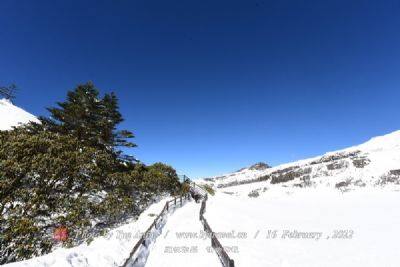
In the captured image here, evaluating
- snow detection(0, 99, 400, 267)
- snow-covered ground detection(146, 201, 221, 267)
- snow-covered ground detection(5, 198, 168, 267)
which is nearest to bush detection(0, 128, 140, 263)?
Result: snow-covered ground detection(5, 198, 168, 267)

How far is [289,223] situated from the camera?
1808 centimetres

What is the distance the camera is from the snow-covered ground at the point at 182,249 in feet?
32.6

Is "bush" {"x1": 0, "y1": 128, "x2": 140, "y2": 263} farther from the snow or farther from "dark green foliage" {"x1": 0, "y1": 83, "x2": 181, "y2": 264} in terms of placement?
the snow

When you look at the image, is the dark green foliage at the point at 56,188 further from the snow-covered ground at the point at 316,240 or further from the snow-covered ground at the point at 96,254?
the snow-covered ground at the point at 316,240

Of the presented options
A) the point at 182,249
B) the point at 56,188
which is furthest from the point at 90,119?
the point at 182,249

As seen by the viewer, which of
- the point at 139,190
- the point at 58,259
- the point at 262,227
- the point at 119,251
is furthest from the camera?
the point at 139,190

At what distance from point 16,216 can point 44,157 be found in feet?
11.1

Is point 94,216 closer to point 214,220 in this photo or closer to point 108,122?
point 214,220

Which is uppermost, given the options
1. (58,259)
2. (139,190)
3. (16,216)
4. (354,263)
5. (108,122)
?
(108,122)

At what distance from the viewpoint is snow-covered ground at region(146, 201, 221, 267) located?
994 cm

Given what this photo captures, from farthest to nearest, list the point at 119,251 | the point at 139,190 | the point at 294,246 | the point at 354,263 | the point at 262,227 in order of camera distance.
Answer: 1. the point at 139,190
2. the point at 262,227
3. the point at 294,246
4. the point at 119,251
5. the point at 354,263

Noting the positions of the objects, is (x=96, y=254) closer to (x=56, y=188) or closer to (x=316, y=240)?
(x=56, y=188)

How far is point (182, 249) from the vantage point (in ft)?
38.3

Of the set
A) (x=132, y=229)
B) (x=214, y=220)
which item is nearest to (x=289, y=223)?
(x=214, y=220)
